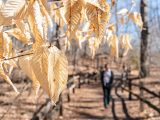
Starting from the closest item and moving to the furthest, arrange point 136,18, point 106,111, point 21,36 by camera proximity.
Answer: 1. point 21,36
2. point 136,18
3. point 106,111

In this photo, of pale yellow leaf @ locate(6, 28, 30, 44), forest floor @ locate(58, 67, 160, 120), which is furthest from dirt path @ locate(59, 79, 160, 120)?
pale yellow leaf @ locate(6, 28, 30, 44)

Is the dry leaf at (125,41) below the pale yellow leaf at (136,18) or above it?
below

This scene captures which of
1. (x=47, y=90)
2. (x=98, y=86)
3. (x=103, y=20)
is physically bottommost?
(x=98, y=86)

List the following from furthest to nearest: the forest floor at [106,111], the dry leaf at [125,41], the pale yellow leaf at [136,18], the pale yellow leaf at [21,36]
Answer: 1. the forest floor at [106,111]
2. the dry leaf at [125,41]
3. the pale yellow leaf at [136,18]
4. the pale yellow leaf at [21,36]

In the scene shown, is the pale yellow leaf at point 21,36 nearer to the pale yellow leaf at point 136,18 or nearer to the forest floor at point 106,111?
the pale yellow leaf at point 136,18

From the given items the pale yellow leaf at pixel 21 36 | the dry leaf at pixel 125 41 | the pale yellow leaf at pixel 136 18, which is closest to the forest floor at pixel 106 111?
the dry leaf at pixel 125 41

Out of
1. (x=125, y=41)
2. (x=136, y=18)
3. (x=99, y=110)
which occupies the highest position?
(x=136, y=18)

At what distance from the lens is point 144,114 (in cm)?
1435

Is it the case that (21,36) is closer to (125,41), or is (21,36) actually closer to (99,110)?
(125,41)

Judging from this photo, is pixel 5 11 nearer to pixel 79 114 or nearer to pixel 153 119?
pixel 153 119

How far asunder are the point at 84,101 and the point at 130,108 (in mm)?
3150

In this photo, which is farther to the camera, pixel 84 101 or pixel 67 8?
pixel 84 101

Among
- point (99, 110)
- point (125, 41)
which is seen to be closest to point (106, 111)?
point (99, 110)

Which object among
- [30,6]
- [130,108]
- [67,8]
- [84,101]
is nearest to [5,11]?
[30,6]
